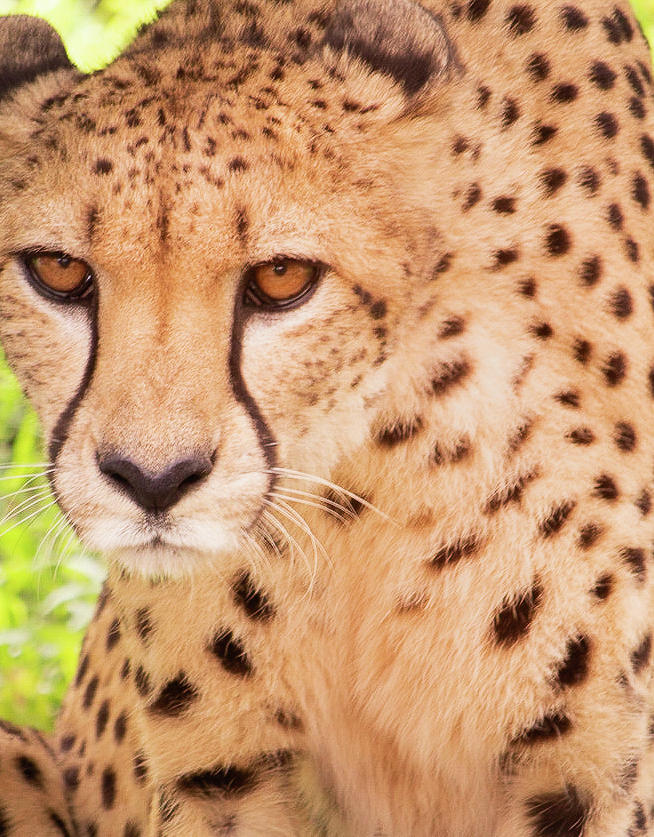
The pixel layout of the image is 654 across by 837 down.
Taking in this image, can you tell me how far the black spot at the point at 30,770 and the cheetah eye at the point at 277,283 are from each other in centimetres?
111

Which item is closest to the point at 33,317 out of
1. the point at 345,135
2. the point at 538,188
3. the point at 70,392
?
the point at 70,392

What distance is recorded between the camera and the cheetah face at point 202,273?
1.87 m

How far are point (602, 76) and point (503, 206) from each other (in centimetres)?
27

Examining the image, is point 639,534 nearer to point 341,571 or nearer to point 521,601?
point 521,601

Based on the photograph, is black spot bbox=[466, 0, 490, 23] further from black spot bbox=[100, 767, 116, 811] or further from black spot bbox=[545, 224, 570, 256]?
black spot bbox=[100, 767, 116, 811]

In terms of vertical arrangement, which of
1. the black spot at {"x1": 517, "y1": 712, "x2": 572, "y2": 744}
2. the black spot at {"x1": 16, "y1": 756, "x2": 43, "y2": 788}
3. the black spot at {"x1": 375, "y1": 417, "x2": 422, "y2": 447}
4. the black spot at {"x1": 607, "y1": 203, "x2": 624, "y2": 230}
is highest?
the black spot at {"x1": 607, "y1": 203, "x2": 624, "y2": 230}

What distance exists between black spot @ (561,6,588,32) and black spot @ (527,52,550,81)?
85 mm

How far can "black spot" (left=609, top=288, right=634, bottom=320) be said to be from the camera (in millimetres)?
2178

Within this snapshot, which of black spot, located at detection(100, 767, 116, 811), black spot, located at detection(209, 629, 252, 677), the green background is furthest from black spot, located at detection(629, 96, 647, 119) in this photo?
black spot, located at detection(100, 767, 116, 811)

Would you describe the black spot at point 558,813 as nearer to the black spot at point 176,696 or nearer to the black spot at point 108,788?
the black spot at point 176,696

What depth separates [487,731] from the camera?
7.43 feet

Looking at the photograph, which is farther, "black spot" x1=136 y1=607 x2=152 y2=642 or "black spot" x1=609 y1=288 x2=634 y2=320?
"black spot" x1=136 y1=607 x2=152 y2=642

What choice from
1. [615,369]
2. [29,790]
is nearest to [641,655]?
[615,369]

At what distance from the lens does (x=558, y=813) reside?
7.53 ft
